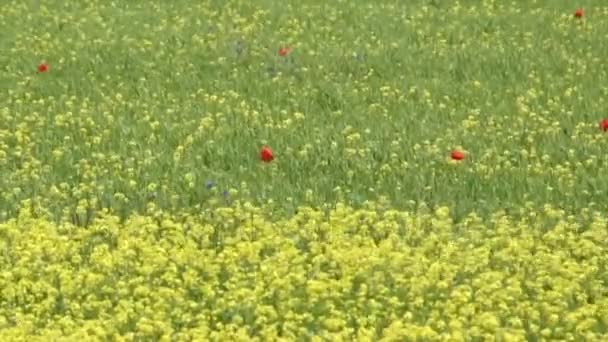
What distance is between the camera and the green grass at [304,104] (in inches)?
373

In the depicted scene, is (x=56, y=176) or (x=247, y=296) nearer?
(x=247, y=296)

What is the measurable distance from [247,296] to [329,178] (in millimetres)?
2232

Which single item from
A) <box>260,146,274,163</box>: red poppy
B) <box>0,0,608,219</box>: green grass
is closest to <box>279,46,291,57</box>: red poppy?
<box>0,0,608,219</box>: green grass

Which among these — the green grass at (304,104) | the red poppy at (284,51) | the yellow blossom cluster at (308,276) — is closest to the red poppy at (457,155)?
the green grass at (304,104)

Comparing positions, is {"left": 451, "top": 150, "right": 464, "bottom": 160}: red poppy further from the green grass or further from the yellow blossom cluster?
the yellow blossom cluster

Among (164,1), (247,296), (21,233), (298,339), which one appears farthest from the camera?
(164,1)

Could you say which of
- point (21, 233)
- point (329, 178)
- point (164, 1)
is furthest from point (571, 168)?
point (164, 1)

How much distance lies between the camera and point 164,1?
57.3 feet

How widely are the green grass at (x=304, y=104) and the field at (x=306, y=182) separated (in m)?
0.03

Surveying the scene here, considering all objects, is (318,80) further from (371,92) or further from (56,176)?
(56,176)

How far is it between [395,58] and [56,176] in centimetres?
477

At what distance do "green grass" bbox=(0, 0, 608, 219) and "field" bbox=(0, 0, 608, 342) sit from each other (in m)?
0.03

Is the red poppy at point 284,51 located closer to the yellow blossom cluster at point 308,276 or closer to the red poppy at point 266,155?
the red poppy at point 266,155

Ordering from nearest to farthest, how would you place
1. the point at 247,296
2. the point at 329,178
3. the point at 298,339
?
the point at 298,339
the point at 247,296
the point at 329,178
